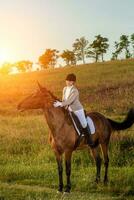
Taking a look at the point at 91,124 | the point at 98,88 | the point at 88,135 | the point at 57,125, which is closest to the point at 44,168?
the point at 91,124

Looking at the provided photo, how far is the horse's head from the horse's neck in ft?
0.60

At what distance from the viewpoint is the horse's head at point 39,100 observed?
1305 cm

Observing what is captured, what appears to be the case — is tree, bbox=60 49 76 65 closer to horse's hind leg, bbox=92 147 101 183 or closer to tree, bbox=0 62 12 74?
tree, bbox=0 62 12 74

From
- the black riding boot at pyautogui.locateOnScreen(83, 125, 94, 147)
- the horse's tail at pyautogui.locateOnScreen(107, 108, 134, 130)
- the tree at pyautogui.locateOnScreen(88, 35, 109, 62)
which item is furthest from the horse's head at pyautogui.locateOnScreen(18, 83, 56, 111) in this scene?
the tree at pyautogui.locateOnScreen(88, 35, 109, 62)

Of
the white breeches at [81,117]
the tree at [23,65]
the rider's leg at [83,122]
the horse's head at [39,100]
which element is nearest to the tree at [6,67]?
the tree at [23,65]

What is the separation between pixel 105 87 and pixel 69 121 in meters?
39.3

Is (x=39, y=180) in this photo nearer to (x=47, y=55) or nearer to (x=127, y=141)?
(x=127, y=141)

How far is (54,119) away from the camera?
13164 millimetres

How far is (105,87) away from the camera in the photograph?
172 ft

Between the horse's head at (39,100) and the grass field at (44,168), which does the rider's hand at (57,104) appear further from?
the grass field at (44,168)

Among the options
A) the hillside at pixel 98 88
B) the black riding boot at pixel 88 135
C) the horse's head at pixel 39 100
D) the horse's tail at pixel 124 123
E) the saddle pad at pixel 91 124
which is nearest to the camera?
the horse's head at pixel 39 100

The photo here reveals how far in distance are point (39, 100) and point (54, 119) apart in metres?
0.69

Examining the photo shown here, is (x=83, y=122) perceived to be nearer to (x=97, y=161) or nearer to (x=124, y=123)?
(x=97, y=161)

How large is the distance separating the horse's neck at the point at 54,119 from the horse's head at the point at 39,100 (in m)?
0.18
